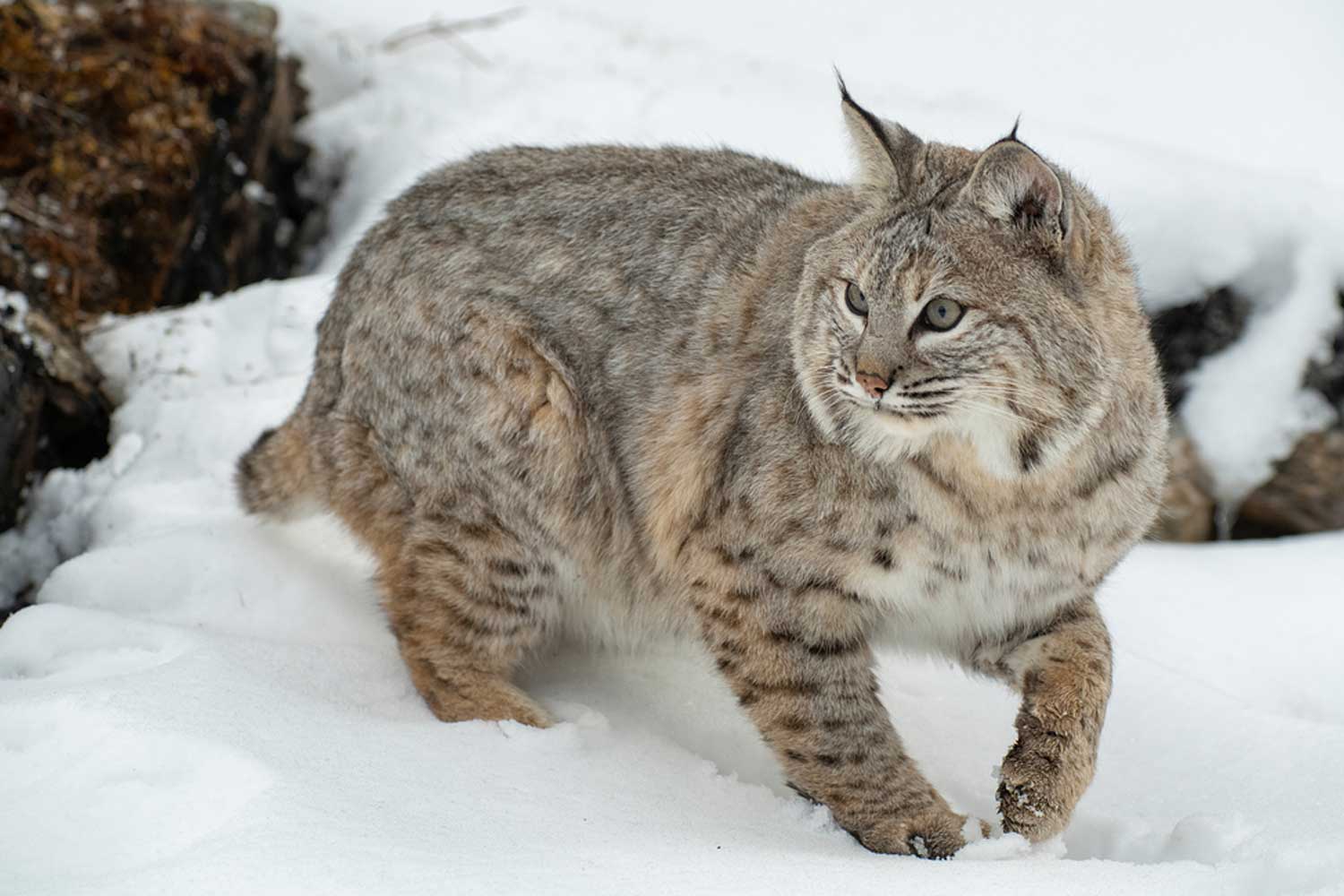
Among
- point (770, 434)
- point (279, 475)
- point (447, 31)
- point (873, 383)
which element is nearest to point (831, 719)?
point (770, 434)

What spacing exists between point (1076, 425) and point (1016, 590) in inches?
18.4

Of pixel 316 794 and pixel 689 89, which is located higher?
pixel 689 89

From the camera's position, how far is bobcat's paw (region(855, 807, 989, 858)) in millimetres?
3539

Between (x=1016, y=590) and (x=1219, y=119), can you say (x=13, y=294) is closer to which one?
(x=1016, y=590)

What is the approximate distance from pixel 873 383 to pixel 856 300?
25 cm

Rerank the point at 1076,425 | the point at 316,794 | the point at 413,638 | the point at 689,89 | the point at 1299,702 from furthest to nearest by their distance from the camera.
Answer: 1. the point at 689,89
2. the point at 1299,702
3. the point at 413,638
4. the point at 1076,425
5. the point at 316,794

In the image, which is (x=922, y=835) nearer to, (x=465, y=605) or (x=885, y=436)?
(x=885, y=436)

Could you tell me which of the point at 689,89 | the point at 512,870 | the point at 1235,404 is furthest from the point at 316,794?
the point at 689,89

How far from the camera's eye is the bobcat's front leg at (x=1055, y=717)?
138 inches

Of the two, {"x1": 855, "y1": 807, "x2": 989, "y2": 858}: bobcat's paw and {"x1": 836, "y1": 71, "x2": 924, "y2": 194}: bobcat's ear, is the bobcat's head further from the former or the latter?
{"x1": 855, "y1": 807, "x2": 989, "y2": 858}: bobcat's paw

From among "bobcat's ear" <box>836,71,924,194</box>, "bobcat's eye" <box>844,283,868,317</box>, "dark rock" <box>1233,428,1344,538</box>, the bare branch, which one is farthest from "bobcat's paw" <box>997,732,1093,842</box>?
the bare branch

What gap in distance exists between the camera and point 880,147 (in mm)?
3547

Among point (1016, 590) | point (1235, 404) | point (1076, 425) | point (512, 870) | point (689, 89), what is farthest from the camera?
point (689, 89)

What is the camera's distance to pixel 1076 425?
3361 mm
